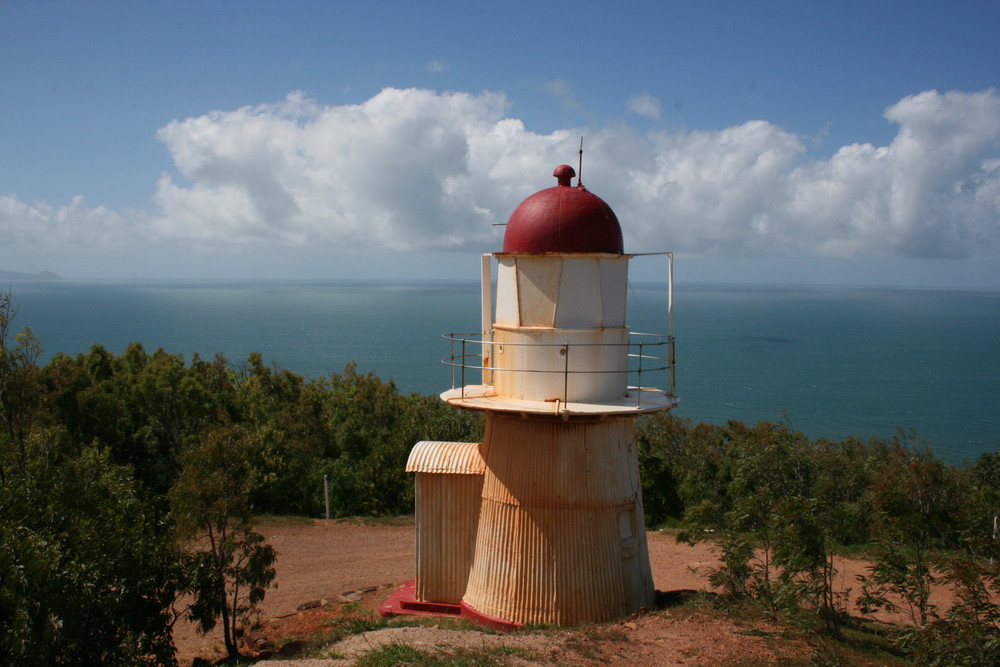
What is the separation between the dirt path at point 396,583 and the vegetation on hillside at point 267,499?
861mm

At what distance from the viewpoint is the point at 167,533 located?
11289 mm

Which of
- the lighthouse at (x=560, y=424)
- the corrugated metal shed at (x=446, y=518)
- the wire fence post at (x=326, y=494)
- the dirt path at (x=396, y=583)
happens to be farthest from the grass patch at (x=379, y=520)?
the lighthouse at (x=560, y=424)

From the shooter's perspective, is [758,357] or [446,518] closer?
[446,518]

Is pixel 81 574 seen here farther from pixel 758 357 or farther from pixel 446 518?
pixel 758 357

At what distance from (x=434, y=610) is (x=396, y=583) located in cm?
425

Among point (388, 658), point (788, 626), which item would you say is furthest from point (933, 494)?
point (388, 658)

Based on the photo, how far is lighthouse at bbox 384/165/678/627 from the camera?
1066 cm

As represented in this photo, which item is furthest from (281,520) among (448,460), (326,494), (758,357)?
(758,357)

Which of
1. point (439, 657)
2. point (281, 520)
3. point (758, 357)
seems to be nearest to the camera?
point (439, 657)

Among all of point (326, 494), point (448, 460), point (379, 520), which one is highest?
point (448, 460)

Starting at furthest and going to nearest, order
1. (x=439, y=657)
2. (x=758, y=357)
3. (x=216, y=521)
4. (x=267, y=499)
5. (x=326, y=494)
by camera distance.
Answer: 1. (x=758, y=357)
2. (x=267, y=499)
3. (x=326, y=494)
4. (x=216, y=521)
5. (x=439, y=657)

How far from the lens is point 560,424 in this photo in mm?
10820

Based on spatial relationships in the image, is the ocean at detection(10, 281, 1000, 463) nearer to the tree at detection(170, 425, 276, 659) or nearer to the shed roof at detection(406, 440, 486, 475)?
the shed roof at detection(406, 440, 486, 475)

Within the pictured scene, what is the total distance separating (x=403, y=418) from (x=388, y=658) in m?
19.7
